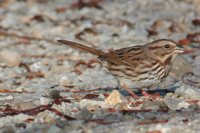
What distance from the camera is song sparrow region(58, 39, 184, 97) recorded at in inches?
283

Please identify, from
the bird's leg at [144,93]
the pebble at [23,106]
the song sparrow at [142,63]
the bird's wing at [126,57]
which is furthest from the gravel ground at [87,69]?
the bird's wing at [126,57]

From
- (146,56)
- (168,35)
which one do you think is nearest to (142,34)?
(168,35)

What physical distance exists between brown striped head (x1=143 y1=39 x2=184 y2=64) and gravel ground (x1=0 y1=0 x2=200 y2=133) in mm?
320

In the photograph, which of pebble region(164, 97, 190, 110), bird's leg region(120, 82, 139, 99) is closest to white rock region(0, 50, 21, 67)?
bird's leg region(120, 82, 139, 99)

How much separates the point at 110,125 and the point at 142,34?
4.98 metres

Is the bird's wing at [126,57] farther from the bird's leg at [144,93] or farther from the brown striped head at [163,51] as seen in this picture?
the bird's leg at [144,93]

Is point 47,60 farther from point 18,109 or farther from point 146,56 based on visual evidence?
point 18,109

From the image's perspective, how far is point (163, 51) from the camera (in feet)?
24.7

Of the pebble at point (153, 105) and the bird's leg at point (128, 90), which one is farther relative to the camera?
the bird's leg at point (128, 90)

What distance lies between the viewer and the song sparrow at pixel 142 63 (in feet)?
23.6

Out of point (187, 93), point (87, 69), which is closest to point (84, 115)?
point (187, 93)

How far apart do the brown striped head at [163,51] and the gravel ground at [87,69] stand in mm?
320

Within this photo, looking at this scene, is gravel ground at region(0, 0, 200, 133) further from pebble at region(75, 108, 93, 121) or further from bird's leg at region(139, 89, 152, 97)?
bird's leg at region(139, 89, 152, 97)

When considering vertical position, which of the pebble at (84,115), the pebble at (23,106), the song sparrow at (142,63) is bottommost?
the pebble at (84,115)
